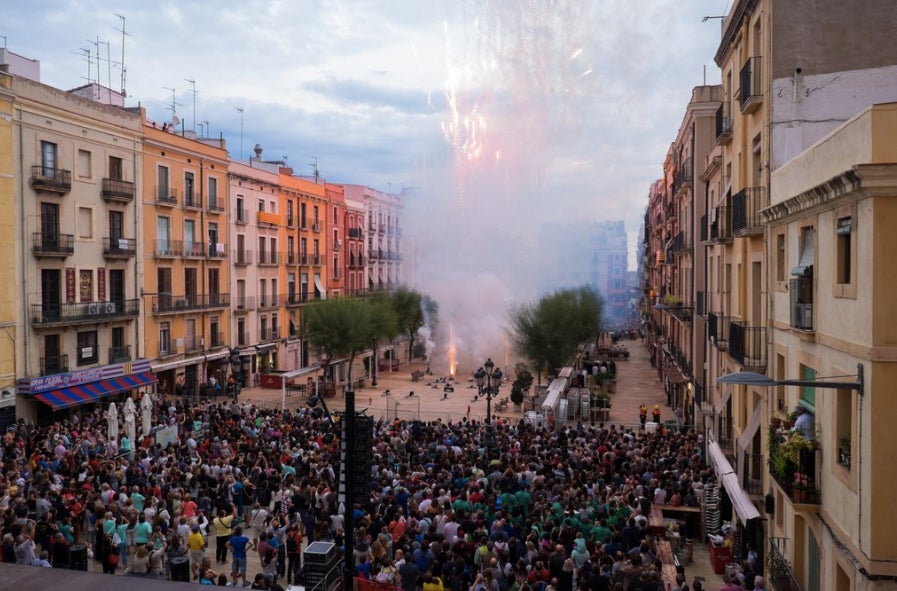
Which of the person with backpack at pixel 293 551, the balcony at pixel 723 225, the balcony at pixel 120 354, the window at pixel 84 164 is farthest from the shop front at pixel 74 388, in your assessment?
the balcony at pixel 723 225

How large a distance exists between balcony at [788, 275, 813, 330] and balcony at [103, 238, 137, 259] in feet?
98.6

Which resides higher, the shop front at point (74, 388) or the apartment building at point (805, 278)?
the apartment building at point (805, 278)

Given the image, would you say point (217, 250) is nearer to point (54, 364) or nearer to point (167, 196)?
point (167, 196)

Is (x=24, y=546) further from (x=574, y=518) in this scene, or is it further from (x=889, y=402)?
(x=889, y=402)

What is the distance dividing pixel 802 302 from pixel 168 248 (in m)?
33.2

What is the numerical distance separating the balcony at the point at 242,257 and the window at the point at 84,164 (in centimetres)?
1231

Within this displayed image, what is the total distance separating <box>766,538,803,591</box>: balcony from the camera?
45.5ft

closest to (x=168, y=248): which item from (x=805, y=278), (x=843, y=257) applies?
(x=805, y=278)

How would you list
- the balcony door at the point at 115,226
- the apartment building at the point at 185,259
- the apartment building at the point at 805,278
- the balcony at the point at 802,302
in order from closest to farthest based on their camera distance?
the apartment building at the point at 805,278, the balcony at the point at 802,302, the balcony door at the point at 115,226, the apartment building at the point at 185,259

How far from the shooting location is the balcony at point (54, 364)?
99.2ft

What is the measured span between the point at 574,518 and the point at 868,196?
8308 millimetres

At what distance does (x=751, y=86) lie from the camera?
16.9 m

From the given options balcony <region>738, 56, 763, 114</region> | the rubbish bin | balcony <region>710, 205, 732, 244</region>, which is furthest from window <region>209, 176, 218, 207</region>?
the rubbish bin

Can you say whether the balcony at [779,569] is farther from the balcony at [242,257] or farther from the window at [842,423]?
the balcony at [242,257]
